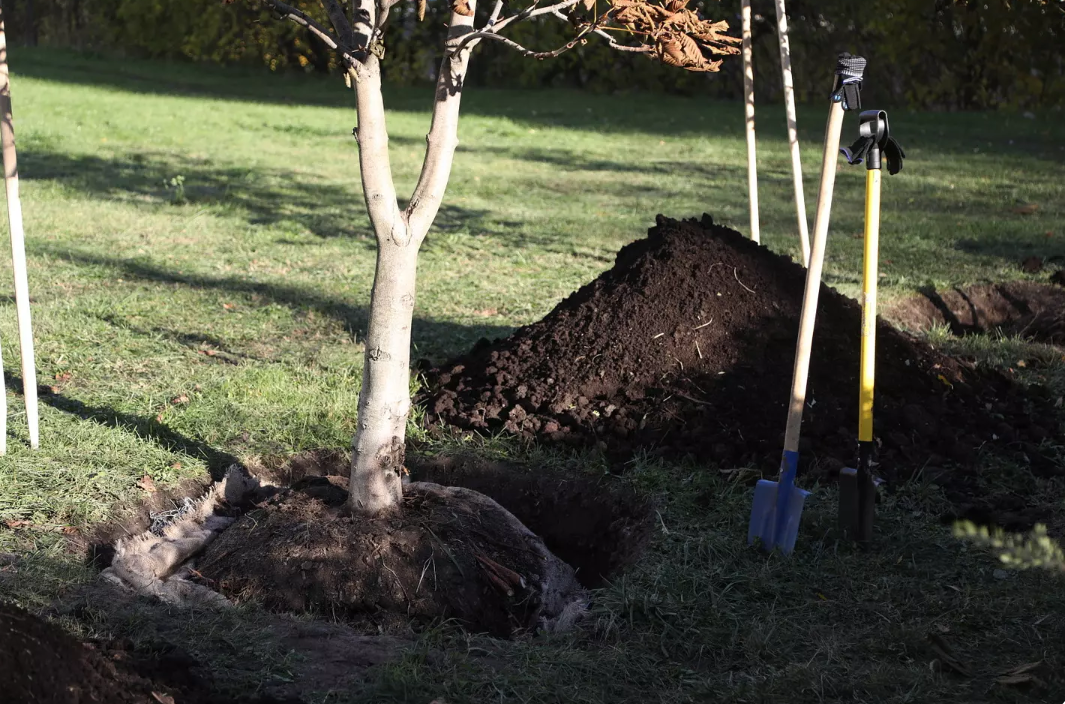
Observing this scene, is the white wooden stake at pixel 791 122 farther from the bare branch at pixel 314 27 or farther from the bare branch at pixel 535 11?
the bare branch at pixel 314 27

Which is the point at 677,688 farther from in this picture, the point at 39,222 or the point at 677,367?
the point at 39,222

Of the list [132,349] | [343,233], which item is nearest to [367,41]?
[132,349]

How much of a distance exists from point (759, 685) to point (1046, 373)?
338 cm

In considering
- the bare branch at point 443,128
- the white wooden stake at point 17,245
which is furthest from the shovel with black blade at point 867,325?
the white wooden stake at point 17,245

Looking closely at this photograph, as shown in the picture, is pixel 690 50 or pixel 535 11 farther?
pixel 535 11

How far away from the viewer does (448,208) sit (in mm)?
10133

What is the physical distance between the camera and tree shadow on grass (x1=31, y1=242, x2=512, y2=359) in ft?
19.3

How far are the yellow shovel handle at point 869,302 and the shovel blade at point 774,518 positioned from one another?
0.32 metres

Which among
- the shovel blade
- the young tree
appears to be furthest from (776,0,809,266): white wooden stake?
the young tree

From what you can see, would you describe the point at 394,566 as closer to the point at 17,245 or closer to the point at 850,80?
the point at 17,245

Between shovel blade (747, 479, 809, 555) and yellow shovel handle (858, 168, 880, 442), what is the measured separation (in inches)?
12.5

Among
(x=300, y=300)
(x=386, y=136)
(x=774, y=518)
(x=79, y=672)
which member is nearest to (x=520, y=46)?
(x=386, y=136)

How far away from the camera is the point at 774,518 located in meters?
3.58

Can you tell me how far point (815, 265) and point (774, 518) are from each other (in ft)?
2.81
